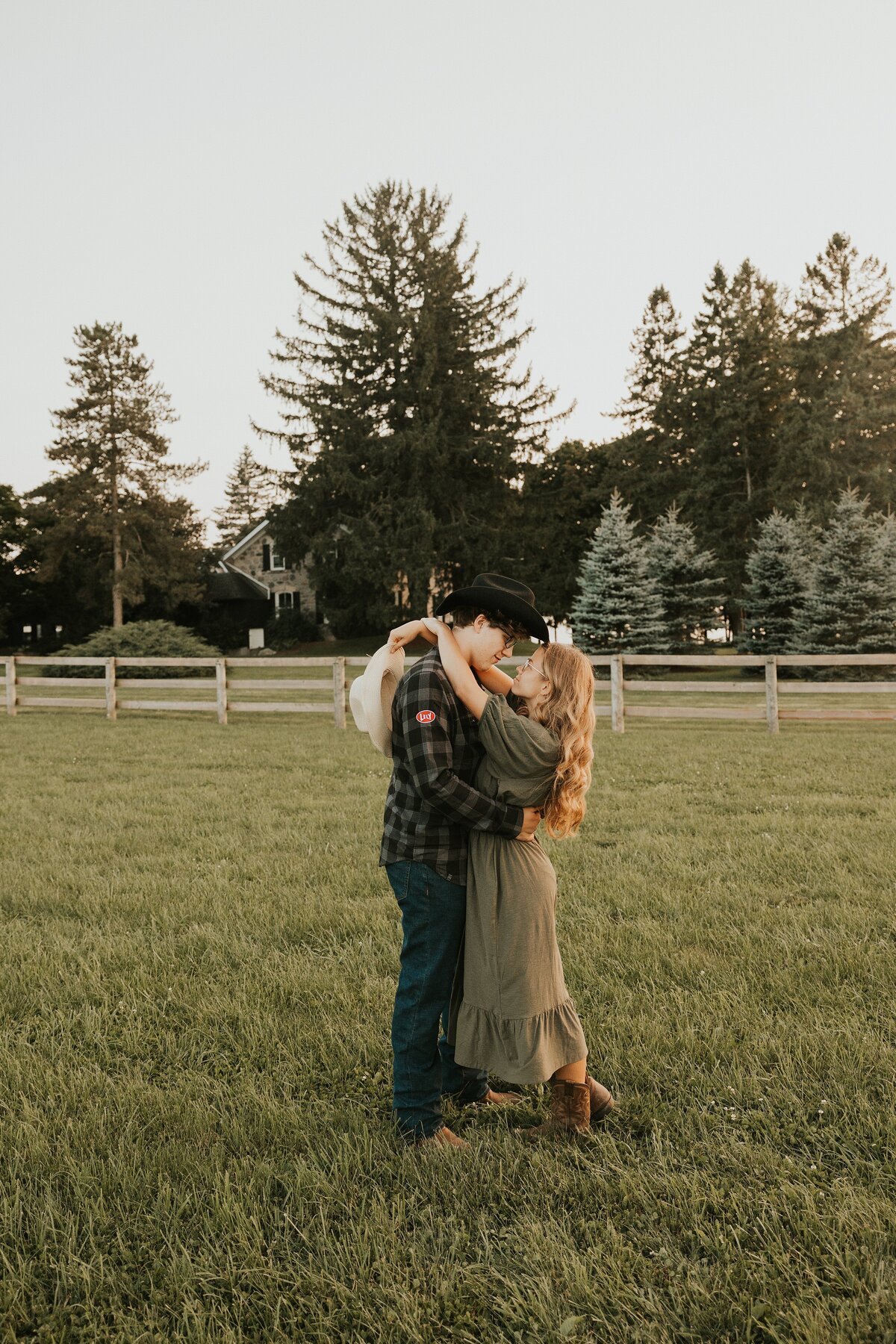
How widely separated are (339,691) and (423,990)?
11825mm

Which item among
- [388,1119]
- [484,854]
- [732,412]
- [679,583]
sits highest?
[732,412]

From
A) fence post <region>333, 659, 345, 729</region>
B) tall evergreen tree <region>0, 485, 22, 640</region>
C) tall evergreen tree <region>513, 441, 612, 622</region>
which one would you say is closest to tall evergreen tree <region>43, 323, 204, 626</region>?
tall evergreen tree <region>0, 485, 22, 640</region>

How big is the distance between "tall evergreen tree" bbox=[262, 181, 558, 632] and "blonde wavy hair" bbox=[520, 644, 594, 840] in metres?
31.3

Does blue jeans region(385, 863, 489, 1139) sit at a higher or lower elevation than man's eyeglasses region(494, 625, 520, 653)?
lower

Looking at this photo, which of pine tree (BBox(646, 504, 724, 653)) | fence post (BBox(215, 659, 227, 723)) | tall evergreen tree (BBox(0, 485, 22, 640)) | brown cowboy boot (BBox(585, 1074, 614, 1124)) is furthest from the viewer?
tall evergreen tree (BBox(0, 485, 22, 640))

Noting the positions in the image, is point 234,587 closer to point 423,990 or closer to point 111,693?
point 111,693

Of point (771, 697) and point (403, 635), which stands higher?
point (403, 635)

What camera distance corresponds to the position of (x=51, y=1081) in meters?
3.18

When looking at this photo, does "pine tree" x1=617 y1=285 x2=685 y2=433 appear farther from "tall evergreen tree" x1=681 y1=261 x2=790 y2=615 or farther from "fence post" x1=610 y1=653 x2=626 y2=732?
"fence post" x1=610 y1=653 x2=626 y2=732

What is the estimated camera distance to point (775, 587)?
27.5m

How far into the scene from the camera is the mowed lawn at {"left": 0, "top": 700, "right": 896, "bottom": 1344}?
2.13 metres

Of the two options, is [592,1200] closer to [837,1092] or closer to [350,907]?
[837,1092]

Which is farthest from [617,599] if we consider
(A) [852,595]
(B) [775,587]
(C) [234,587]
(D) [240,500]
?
(D) [240,500]

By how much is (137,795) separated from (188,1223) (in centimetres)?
675
